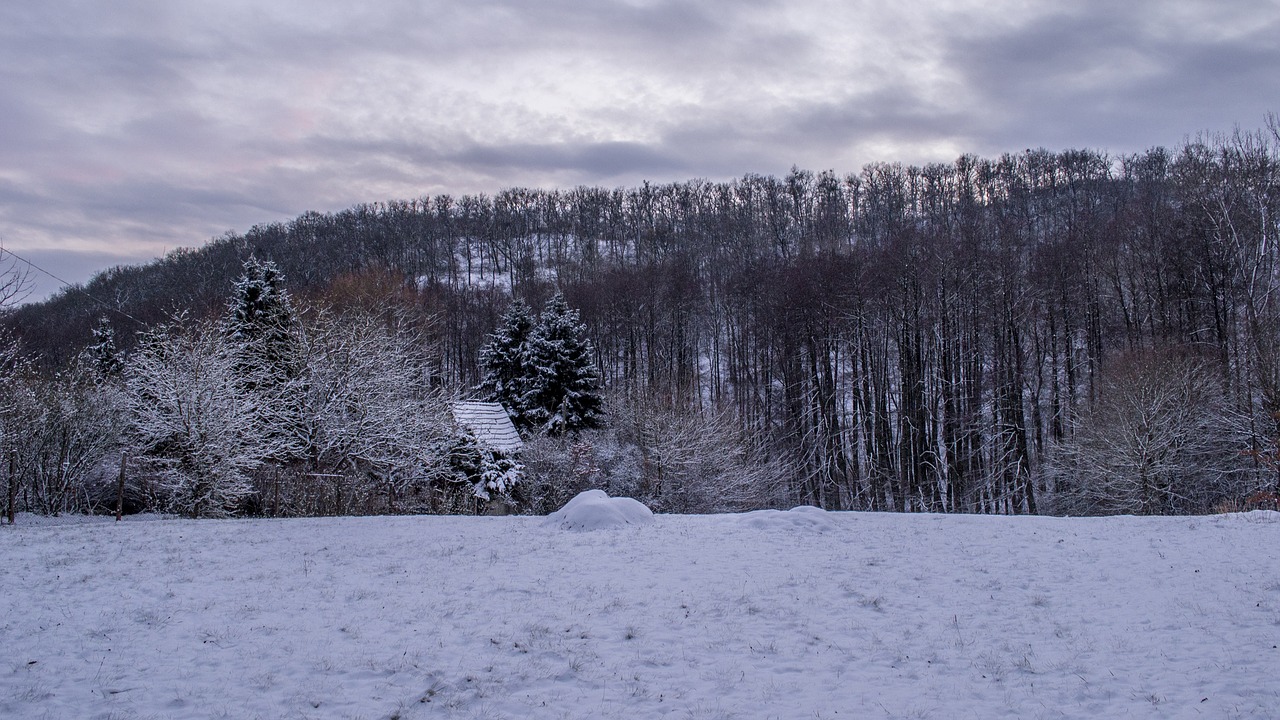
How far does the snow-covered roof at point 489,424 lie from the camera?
2448 cm

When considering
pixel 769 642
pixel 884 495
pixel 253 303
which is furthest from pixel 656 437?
pixel 769 642

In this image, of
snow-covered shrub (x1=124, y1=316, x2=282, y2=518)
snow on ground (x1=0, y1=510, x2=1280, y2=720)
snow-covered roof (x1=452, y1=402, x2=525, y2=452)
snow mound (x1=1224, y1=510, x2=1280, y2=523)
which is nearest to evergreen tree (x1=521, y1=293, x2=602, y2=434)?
snow-covered roof (x1=452, y1=402, x2=525, y2=452)

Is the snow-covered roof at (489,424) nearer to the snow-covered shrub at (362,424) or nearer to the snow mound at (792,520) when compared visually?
the snow-covered shrub at (362,424)

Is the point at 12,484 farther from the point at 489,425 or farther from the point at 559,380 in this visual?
the point at 559,380

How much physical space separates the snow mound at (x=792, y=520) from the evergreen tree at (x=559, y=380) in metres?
16.7

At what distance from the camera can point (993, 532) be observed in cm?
1298

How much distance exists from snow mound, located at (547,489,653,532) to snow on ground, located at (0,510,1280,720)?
5.63 ft

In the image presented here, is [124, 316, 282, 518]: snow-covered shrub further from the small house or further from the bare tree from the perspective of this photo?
the bare tree

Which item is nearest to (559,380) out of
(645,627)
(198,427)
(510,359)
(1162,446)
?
(510,359)

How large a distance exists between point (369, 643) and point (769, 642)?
382 cm

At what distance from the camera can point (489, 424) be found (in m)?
26.5

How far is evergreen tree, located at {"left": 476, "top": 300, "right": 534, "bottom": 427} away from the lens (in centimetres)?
3403

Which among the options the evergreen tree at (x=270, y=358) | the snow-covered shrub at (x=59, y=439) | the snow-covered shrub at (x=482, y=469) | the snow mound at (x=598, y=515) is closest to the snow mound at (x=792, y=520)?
the snow mound at (x=598, y=515)

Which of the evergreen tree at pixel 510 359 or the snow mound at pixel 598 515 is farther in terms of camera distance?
the evergreen tree at pixel 510 359
